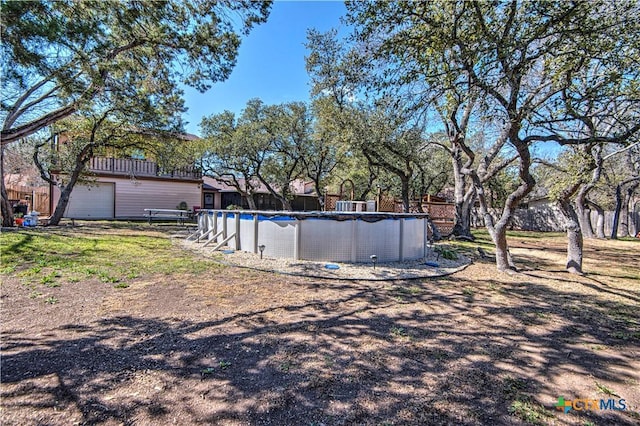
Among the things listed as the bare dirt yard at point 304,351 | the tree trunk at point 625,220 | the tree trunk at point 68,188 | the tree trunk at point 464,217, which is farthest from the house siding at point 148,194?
the tree trunk at point 625,220

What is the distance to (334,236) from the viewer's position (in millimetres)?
7082

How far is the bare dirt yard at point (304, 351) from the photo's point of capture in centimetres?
202

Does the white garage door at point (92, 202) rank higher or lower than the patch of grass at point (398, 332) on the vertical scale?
higher

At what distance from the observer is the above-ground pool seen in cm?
709

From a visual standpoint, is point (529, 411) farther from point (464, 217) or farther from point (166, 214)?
point (166, 214)

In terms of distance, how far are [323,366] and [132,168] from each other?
2123cm

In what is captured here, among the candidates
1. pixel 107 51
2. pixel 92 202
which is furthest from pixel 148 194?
pixel 107 51

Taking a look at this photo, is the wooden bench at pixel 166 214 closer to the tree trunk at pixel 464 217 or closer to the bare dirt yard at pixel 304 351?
the bare dirt yard at pixel 304 351

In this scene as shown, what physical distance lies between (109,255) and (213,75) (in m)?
5.16

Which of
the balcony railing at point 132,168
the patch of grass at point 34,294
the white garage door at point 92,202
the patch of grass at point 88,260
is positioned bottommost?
the patch of grass at point 34,294

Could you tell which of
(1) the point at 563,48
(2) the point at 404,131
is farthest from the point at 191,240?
(1) the point at 563,48

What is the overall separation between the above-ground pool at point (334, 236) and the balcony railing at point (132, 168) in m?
13.1

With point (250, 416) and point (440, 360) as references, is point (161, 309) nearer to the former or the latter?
point (250, 416)

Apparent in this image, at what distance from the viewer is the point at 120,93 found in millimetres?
7184
